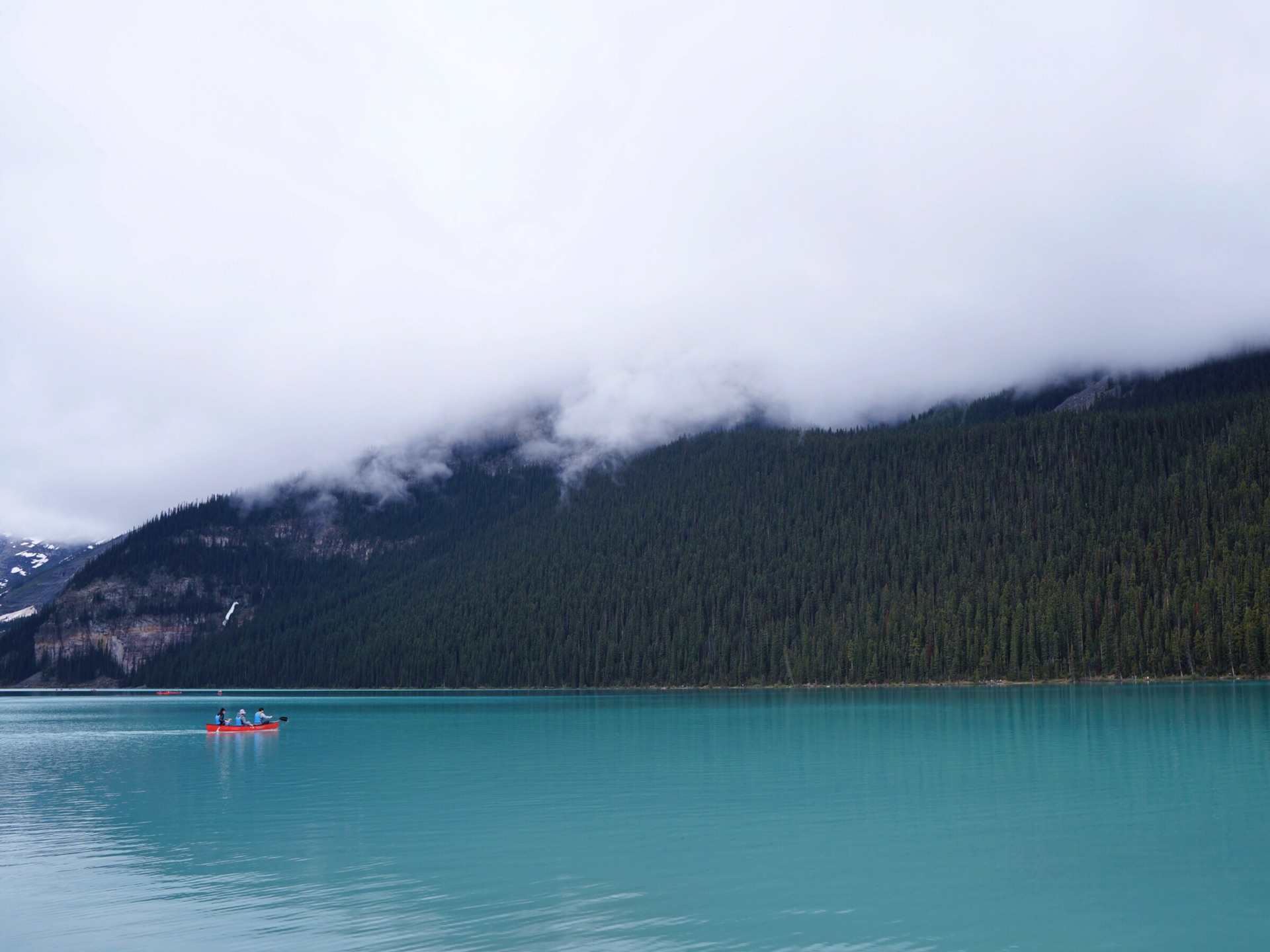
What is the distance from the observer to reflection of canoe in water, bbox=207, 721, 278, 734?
90.2m

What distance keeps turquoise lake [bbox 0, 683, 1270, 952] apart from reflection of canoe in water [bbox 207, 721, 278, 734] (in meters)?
18.1

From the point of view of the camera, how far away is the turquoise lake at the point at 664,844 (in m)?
23.0

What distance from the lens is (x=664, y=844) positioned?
107 feet

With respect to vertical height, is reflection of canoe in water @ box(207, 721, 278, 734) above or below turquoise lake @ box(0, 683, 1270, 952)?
below

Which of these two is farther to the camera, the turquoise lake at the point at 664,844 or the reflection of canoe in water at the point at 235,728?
the reflection of canoe in water at the point at 235,728

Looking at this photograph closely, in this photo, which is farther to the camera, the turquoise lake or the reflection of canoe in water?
the reflection of canoe in water

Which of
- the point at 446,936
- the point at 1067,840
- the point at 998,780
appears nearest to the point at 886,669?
the point at 998,780

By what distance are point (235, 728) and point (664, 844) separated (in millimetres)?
69204

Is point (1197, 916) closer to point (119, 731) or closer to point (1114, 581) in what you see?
point (119, 731)

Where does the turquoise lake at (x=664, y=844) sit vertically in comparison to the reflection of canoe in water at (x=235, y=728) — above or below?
above

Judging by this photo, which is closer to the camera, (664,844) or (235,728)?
(664,844)

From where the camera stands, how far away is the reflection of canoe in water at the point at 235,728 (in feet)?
296

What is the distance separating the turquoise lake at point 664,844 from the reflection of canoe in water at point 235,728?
59.4 feet

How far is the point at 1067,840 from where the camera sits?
31156 millimetres
